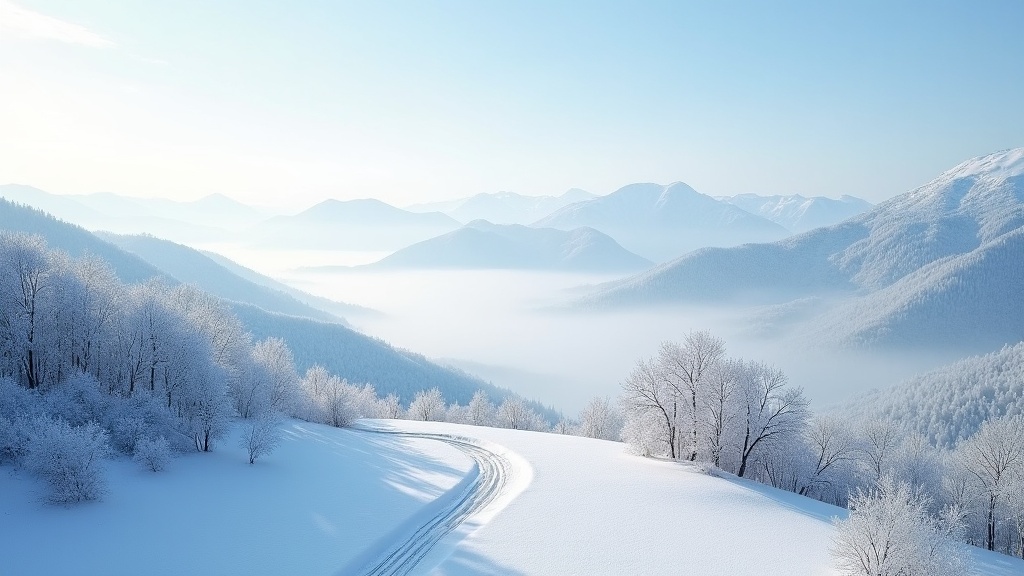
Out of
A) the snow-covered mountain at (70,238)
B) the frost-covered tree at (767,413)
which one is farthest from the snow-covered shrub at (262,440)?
the snow-covered mountain at (70,238)

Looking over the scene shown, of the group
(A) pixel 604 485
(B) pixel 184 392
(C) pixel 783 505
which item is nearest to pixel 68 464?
(B) pixel 184 392

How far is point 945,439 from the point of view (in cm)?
9619

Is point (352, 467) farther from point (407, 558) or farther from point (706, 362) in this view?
point (706, 362)

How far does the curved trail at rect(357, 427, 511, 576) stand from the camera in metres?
19.1

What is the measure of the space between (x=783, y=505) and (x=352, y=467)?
25570mm

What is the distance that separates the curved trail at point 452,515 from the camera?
1908 centimetres

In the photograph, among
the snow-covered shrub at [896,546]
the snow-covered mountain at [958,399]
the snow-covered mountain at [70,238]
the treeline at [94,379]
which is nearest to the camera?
the snow-covered shrub at [896,546]

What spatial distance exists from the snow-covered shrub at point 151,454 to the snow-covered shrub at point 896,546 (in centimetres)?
3057

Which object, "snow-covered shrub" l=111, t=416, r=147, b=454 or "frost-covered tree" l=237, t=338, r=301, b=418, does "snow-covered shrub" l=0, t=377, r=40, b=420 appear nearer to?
"snow-covered shrub" l=111, t=416, r=147, b=454

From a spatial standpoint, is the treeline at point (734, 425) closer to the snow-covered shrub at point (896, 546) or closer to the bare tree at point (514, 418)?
the snow-covered shrub at point (896, 546)

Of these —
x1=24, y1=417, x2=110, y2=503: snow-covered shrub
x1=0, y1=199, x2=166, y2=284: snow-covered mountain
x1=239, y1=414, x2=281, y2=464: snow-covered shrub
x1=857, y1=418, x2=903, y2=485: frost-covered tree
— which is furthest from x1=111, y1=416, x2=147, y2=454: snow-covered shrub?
x1=0, y1=199, x2=166, y2=284: snow-covered mountain

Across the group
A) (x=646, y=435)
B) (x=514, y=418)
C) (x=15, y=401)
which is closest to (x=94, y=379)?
(x=15, y=401)

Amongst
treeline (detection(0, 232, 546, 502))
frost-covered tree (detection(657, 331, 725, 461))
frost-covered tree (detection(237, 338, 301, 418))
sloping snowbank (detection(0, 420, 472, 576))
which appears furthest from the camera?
frost-covered tree (detection(237, 338, 301, 418))

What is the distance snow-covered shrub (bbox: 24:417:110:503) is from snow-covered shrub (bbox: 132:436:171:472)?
11.8ft
